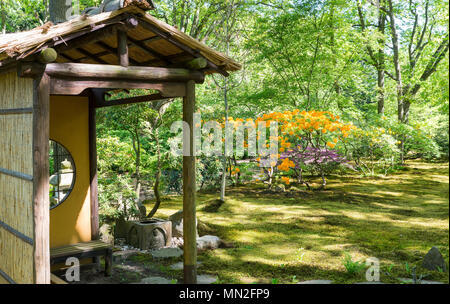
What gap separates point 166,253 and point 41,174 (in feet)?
10.7

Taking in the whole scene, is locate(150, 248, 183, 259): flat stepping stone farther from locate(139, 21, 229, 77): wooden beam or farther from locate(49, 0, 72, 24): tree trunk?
locate(49, 0, 72, 24): tree trunk

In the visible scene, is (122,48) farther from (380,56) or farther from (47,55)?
(380,56)

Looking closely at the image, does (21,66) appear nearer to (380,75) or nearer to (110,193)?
(110,193)

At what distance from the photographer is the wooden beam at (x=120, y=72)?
4.19m

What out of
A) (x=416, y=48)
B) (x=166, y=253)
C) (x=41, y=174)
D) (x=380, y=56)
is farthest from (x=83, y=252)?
(x=416, y=48)

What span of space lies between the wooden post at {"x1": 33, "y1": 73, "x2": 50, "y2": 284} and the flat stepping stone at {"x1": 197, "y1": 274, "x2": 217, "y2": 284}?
203cm

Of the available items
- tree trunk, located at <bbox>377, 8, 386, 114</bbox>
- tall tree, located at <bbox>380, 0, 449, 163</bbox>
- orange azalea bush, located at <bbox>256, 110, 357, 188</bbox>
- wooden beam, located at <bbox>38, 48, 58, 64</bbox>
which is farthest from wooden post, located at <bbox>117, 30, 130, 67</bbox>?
tree trunk, located at <bbox>377, 8, 386, 114</bbox>

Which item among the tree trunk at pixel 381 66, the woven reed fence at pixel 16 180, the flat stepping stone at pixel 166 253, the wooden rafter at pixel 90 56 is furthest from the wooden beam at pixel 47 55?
the tree trunk at pixel 381 66

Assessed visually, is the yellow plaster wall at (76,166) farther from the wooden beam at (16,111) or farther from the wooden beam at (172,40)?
the wooden beam at (172,40)

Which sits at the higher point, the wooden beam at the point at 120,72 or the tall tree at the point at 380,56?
the tall tree at the point at 380,56

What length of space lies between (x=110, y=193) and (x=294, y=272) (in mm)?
3493

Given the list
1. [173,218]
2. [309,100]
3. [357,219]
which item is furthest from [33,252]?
[309,100]

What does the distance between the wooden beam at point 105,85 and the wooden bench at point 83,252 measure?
238cm

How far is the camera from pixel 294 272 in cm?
582
